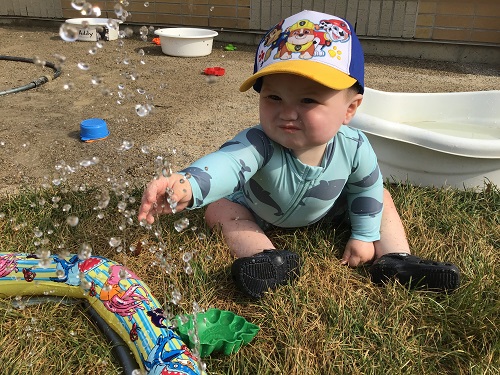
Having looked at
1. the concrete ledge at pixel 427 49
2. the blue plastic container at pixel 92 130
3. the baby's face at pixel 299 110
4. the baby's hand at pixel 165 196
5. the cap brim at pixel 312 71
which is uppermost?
the cap brim at pixel 312 71

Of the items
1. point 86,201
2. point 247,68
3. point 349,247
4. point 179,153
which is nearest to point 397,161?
point 349,247

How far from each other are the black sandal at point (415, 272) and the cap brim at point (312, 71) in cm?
62

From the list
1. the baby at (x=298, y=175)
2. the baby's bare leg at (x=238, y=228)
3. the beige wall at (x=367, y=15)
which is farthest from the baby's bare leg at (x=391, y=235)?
the beige wall at (x=367, y=15)

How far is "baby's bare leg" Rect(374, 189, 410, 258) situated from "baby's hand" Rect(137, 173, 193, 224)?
834 mm

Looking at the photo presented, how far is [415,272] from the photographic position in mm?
1646

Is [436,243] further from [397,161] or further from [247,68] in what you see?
[247,68]

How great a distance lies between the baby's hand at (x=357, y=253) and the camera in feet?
5.98

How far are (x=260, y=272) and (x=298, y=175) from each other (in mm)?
354

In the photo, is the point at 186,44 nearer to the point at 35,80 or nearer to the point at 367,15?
the point at 35,80

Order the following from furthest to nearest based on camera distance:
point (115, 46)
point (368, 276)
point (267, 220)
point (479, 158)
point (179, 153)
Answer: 1. point (115, 46)
2. point (179, 153)
3. point (479, 158)
4. point (267, 220)
5. point (368, 276)

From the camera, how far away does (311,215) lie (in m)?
1.84

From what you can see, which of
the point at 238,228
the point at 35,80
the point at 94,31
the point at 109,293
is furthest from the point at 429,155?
the point at 94,31

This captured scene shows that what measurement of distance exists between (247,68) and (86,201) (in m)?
3.13

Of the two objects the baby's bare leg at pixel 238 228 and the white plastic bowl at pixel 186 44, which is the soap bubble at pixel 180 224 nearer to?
the baby's bare leg at pixel 238 228
